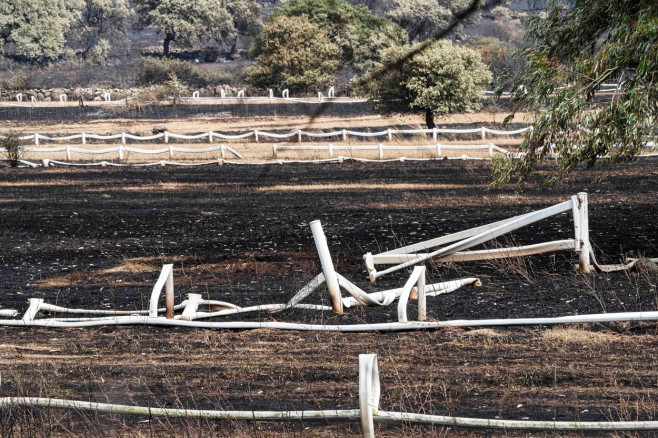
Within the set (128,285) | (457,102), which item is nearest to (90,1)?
(128,285)

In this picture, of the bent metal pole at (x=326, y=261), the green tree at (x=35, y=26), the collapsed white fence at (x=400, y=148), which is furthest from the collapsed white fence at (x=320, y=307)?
the collapsed white fence at (x=400, y=148)

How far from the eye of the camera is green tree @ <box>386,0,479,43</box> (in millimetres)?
2350

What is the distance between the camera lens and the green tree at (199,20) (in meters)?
2.53

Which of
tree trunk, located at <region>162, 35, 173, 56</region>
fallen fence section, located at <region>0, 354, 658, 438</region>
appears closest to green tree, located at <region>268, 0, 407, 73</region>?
tree trunk, located at <region>162, 35, 173, 56</region>

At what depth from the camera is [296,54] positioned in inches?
156

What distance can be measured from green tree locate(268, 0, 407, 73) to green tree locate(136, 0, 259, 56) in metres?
0.24

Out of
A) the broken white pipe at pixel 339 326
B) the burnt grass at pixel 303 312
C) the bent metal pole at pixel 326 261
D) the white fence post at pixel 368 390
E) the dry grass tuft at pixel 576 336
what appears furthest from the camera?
the bent metal pole at pixel 326 261

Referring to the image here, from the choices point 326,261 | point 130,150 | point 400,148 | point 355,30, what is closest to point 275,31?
point 355,30

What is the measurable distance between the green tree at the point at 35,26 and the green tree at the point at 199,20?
809 mm

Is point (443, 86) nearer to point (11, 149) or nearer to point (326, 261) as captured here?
point (11, 149)

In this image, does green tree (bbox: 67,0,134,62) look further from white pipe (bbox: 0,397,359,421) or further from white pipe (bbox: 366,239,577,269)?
white pipe (bbox: 366,239,577,269)

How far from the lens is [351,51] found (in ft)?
9.16

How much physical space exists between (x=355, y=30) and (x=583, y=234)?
31.4 feet

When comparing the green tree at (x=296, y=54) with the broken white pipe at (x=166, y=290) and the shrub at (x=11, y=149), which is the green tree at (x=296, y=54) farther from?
the shrub at (x=11, y=149)
